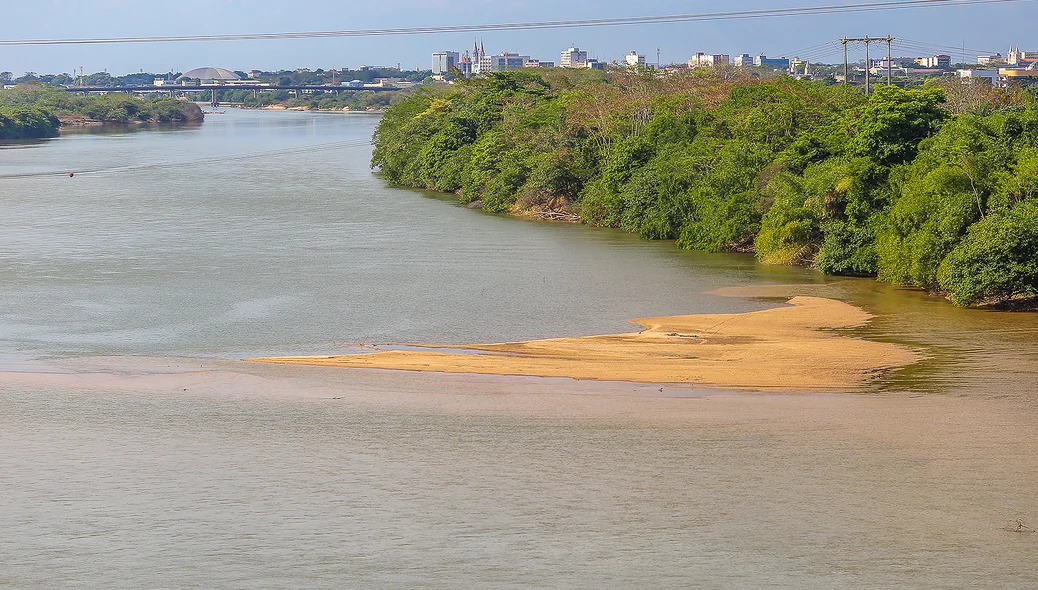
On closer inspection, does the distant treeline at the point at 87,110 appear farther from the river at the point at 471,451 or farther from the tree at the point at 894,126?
the tree at the point at 894,126

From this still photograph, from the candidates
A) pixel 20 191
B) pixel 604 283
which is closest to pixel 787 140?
pixel 604 283

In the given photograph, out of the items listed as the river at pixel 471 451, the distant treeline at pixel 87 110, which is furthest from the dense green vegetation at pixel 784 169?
the distant treeline at pixel 87 110

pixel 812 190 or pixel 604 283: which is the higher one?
pixel 812 190

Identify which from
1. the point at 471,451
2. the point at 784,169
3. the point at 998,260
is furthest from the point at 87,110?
the point at 471,451

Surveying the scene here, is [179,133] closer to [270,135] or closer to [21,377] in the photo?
[270,135]

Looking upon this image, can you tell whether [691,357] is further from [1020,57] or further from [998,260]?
[1020,57]

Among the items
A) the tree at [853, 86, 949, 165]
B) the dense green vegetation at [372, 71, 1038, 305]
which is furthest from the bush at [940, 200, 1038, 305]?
the tree at [853, 86, 949, 165]
